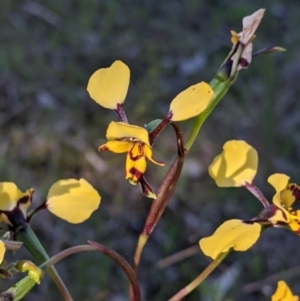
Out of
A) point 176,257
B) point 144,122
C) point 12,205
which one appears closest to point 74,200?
point 12,205

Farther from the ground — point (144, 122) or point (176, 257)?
point (144, 122)

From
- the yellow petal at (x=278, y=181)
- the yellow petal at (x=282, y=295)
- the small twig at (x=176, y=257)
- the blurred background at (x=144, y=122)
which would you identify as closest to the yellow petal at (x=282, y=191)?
the yellow petal at (x=278, y=181)

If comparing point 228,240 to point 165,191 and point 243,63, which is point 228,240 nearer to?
point 165,191

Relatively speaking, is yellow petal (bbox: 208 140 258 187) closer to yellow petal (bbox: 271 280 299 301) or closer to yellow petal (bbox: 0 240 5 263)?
yellow petal (bbox: 271 280 299 301)

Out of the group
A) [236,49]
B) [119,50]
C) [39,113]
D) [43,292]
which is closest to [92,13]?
[119,50]

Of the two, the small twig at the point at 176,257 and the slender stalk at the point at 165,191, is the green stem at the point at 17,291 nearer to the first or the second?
the slender stalk at the point at 165,191

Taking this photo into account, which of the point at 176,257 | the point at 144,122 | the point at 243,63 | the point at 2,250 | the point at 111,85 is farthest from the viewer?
the point at 144,122
